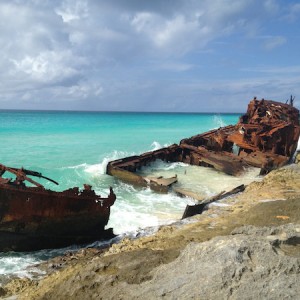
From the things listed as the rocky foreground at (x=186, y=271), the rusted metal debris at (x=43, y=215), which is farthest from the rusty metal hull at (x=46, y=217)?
the rocky foreground at (x=186, y=271)

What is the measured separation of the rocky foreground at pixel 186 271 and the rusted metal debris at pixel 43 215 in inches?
34.1

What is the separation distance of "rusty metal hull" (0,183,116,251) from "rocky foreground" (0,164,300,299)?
0.86 metres

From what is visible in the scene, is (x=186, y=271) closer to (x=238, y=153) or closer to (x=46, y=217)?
(x=46, y=217)

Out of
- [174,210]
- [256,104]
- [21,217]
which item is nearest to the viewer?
[21,217]

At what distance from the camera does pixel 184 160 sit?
745 inches

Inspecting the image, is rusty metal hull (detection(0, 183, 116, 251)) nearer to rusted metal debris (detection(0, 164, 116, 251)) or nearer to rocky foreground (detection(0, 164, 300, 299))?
rusted metal debris (detection(0, 164, 116, 251))

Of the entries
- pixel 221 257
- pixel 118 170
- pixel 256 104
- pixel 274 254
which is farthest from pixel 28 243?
pixel 256 104

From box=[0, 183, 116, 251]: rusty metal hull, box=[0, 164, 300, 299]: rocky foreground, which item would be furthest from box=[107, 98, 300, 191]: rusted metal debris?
box=[0, 164, 300, 299]: rocky foreground

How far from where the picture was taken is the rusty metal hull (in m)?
6.61

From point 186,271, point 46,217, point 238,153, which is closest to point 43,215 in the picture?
point 46,217

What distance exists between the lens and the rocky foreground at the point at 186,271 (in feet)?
12.3

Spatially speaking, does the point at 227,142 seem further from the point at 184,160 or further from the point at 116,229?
the point at 116,229

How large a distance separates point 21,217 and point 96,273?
273 cm

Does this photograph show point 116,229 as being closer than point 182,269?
No
